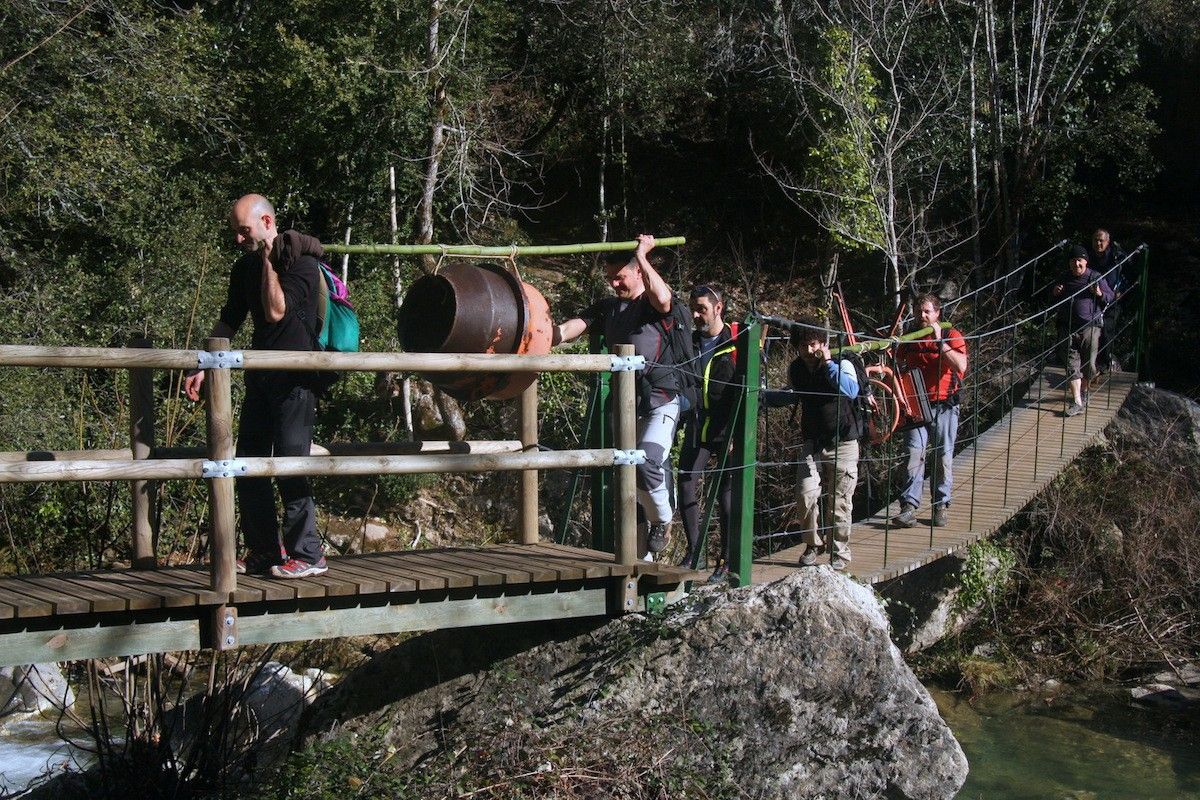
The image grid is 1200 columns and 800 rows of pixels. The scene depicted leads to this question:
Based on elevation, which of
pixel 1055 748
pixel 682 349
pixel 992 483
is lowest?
pixel 1055 748

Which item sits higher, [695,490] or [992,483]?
[695,490]

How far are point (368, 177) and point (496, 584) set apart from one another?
9567 mm

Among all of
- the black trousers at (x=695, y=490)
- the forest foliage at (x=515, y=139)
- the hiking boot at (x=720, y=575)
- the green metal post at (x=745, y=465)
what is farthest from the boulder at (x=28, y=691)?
the green metal post at (x=745, y=465)

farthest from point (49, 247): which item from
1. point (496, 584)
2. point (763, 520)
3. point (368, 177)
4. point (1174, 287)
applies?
point (1174, 287)

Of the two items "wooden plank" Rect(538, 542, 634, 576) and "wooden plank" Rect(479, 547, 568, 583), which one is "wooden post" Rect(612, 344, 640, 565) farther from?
"wooden plank" Rect(479, 547, 568, 583)

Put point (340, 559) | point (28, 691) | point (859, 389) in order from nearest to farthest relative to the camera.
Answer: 1. point (340, 559)
2. point (859, 389)
3. point (28, 691)

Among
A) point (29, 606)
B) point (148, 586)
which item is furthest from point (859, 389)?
point (29, 606)

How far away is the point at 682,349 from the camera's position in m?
6.03

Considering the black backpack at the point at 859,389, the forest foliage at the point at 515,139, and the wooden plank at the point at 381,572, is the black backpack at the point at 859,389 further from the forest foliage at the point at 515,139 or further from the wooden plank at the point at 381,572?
the forest foliage at the point at 515,139

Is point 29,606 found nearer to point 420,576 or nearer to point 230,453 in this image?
point 230,453

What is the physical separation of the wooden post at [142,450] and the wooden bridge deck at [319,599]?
162 millimetres

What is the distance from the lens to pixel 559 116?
17.3m

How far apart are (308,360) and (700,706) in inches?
87.9

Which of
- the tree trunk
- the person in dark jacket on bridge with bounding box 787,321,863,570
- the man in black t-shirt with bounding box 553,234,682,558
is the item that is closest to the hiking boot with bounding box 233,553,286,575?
the man in black t-shirt with bounding box 553,234,682,558
